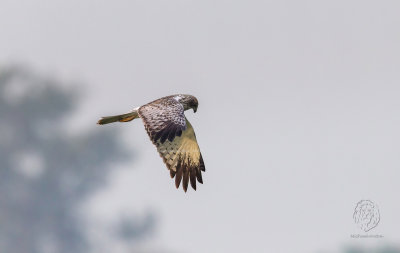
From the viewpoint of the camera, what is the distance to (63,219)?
68.3 meters

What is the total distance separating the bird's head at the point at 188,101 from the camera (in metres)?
22.4

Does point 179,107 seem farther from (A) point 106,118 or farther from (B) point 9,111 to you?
(B) point 9,111

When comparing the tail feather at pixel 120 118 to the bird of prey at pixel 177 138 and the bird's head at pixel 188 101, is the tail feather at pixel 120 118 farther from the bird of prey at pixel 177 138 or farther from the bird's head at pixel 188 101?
the bird's head at pixel 188 101

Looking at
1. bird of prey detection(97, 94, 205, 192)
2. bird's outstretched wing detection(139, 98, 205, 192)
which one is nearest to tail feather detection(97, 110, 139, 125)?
bird of prey detection(97, 94, 205, 192)

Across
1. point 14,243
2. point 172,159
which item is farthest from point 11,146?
→ point 172,159

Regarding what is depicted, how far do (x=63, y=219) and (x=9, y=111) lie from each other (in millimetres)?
6449

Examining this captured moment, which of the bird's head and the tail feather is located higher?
the bird's head

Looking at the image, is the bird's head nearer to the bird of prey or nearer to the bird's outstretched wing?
the bird of prey

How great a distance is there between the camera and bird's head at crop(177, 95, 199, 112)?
2237 cm

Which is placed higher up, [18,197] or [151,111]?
[18,197]

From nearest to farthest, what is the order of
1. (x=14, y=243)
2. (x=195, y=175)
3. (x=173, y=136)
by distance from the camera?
(x=173, y=136), (x=195, y=175), (x=14, y=243)

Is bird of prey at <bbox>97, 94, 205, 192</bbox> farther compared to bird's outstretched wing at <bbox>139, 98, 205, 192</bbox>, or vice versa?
bird's outstretched wing at <bbox>139, 98, 205, 192</bbox>

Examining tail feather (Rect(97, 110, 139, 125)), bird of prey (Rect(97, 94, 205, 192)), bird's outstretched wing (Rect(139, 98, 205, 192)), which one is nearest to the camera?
bird of prey (Rect(97, 94, 205, 192))

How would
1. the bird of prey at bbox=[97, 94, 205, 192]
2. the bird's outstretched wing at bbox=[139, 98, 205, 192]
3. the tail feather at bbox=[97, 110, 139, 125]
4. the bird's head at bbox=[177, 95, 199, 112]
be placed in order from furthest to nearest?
the bird's head at bbox=[177, 95, 199, 112]
the tail feather at bbox=[97, 110, 139, 125]
the bird's outstretched wing at bbox=[139, 98, 205, 192]
the bird of prey at bbox=[97, 94, 205, 192]
